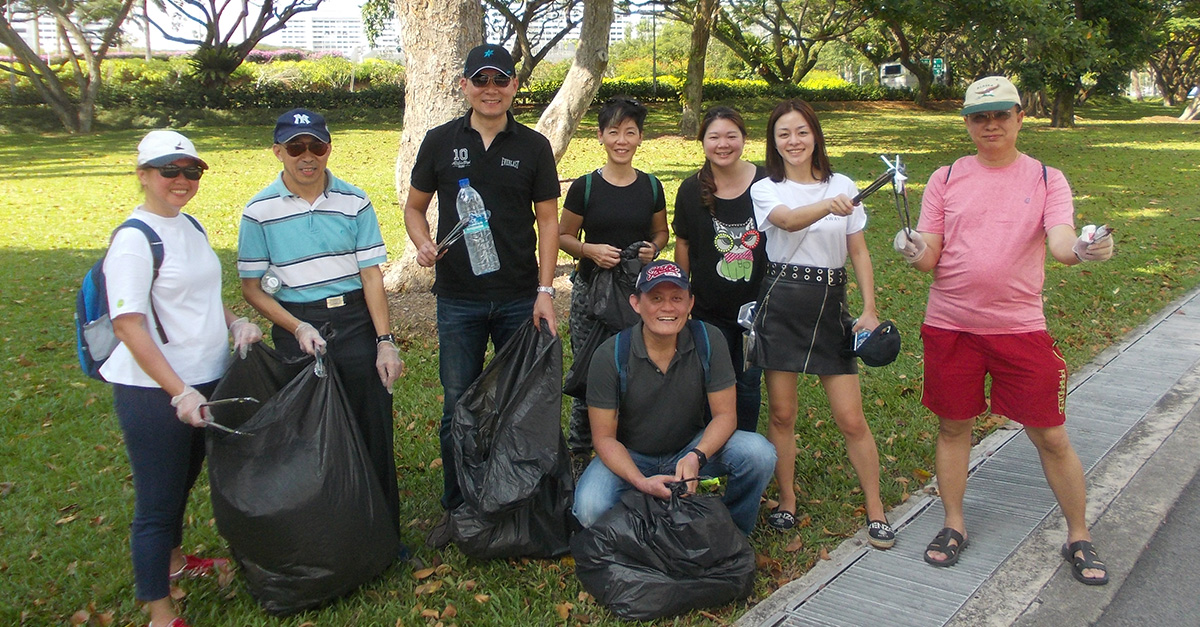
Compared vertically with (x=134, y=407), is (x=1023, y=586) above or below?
below

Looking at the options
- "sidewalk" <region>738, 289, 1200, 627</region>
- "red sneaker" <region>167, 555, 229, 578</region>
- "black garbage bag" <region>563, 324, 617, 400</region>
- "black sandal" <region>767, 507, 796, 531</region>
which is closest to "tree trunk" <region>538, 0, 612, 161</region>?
"black garbage bag" <region>563, 324, 617, 400</region>

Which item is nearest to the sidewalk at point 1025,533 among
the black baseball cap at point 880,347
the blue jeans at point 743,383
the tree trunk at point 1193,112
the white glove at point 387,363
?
the blue jeans at point 743,383

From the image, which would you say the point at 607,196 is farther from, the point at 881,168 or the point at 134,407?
the point at 881,168

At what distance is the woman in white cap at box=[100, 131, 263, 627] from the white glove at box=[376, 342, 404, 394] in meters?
0.44

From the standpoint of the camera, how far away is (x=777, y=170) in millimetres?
3596

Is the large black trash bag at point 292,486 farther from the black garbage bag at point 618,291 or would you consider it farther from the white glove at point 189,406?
the black garbage bag at point 618,291

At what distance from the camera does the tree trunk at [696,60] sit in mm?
20828

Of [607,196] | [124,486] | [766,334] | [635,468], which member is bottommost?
[124,486]

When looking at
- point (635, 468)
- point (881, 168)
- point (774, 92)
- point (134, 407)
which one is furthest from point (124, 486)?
point (774, 92)

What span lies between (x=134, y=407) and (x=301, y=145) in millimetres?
1018

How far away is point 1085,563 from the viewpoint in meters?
3.50

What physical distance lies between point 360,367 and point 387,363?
15 centimetres

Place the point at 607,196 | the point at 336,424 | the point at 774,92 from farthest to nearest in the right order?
the point at 774,92, the point at 607,196, the point at 336,424

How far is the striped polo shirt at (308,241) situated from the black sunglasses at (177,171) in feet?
0.91
